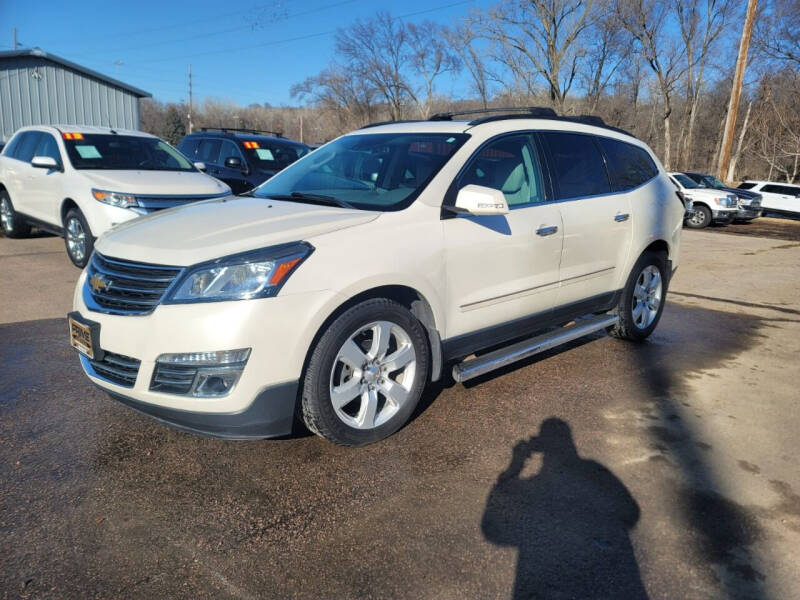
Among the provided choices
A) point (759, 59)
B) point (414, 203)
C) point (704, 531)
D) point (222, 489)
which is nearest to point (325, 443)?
point (222, 489)

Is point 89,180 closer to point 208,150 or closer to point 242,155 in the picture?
point 242,155

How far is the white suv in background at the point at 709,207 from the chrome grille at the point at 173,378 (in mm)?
17813

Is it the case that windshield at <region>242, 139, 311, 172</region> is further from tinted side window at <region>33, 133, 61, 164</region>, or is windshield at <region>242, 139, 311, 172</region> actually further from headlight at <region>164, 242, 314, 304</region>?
headlight at <region>164, 242, 314, 304</region>

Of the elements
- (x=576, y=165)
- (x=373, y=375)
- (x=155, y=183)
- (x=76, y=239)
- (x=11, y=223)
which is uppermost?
(x=576, y=165)

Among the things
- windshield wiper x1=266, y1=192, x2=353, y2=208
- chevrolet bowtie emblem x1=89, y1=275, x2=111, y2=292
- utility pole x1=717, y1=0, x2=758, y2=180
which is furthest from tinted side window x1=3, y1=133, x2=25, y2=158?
utility pole x1=717, y1=0, x2=758, y2=180

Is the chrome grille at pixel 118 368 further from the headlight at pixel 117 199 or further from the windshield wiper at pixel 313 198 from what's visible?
the headlight at pixel 117 199

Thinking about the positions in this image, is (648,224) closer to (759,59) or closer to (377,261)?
(377,261)

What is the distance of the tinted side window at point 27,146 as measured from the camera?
29.3ft

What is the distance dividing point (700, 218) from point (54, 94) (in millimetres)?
24598

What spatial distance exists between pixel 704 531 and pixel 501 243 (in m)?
1.89

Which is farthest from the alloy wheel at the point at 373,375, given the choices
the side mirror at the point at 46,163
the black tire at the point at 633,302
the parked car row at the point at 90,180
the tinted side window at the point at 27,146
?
the tinted side window at the point at 27,146

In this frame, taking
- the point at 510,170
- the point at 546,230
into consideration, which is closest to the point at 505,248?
the point at 546,230

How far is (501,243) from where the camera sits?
12.4 ft

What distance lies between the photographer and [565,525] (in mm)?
2648
